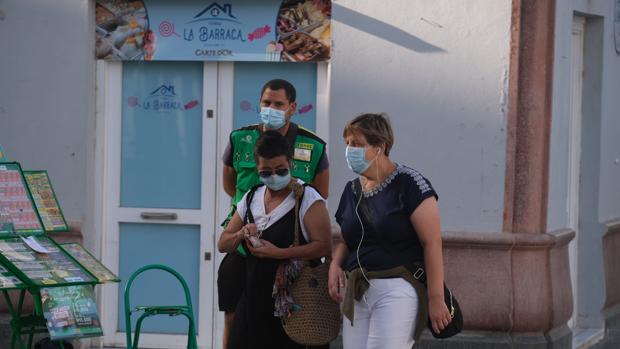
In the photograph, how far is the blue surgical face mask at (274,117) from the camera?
725 centimetres

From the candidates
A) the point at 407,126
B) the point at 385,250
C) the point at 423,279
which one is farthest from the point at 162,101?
the point at 423,279

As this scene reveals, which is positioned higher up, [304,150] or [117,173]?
[304,150]

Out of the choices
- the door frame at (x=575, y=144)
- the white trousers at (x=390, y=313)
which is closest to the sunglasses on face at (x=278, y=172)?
the white trousers at (x=390, y=313)

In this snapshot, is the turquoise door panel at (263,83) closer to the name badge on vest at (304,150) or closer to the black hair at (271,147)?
the name badge on vest at (304,150)

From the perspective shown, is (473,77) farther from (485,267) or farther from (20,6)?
(20,6)

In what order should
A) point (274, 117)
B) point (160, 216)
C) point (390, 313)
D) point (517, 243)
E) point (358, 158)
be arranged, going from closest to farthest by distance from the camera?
point (390, 313)
point (358, 158)
point (274, 117)
point (517, 243)
point (160, 216)

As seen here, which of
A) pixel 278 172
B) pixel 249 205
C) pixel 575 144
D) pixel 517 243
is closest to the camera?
pixel 278 172

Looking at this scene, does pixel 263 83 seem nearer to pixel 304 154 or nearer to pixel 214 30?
pixel 214 30

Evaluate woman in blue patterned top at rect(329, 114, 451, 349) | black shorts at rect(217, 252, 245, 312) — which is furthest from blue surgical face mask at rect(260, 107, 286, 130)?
woman in blue patterned top at rect(329, 114, 451, 349)

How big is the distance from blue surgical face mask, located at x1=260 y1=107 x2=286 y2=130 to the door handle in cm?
253

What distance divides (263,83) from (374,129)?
3256mm

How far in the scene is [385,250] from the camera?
20.5 feet

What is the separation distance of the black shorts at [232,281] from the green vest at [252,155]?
0.54 m

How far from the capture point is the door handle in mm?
9609
